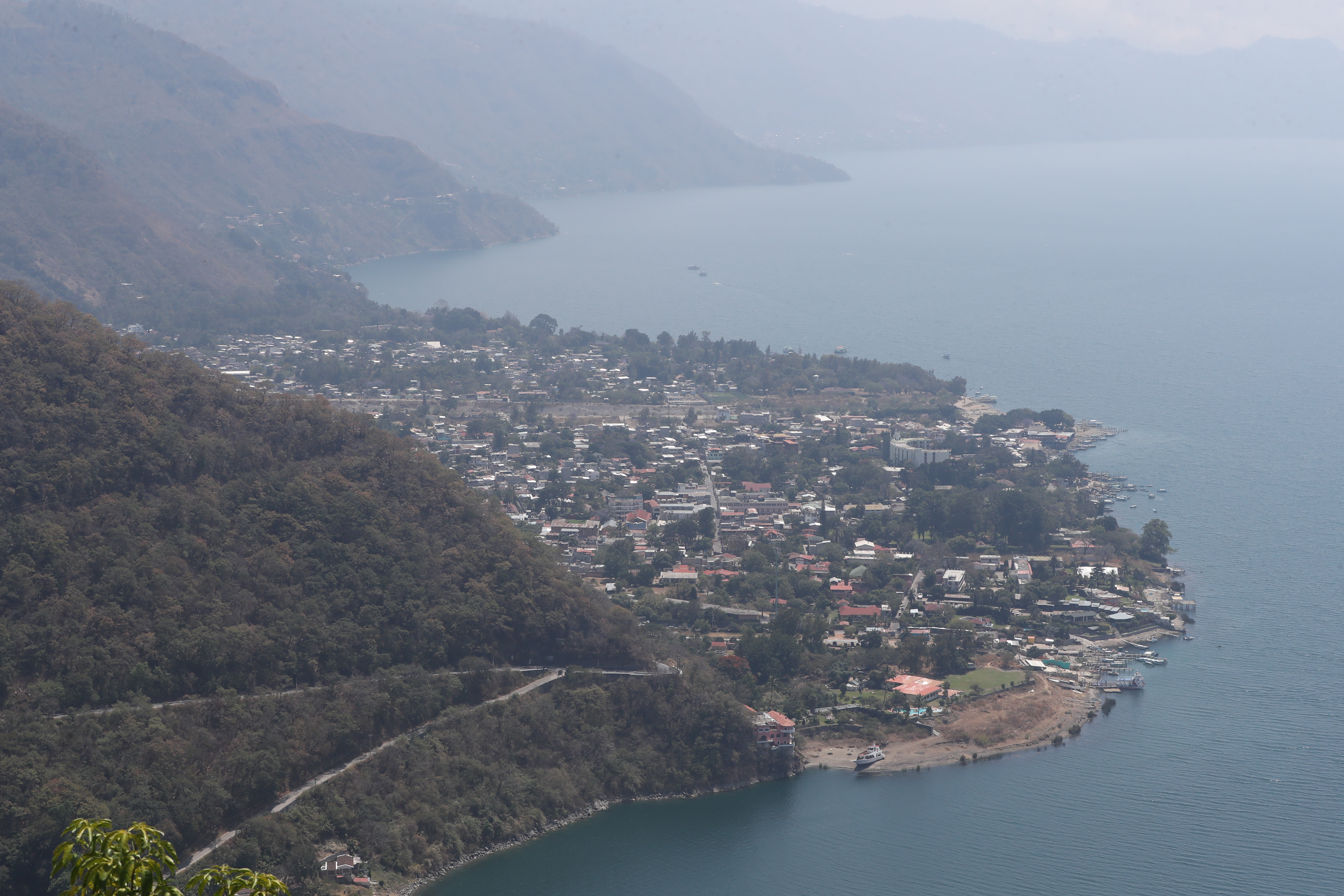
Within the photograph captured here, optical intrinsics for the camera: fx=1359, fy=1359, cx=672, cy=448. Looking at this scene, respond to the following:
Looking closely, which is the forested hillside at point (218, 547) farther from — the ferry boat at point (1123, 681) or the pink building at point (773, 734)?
the ferry boat at point (1123, 681)

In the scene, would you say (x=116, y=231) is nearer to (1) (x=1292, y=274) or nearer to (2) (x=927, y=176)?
(1) (x=1292, y=274)

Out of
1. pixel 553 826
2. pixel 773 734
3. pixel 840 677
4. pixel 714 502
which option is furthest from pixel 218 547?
pixel 714 502

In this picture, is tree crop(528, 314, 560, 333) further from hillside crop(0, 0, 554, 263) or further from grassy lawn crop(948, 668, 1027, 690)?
grassy lawn crop(948, 668, 1027, 690)

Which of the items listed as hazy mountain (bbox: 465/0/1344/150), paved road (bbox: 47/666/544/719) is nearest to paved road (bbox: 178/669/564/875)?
paved road (bbox: 47/666/544/719)

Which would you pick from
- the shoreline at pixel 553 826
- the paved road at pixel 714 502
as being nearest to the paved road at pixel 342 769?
the shoreline at pixel 553 826

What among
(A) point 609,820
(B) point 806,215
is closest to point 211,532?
(A) point 609,820
